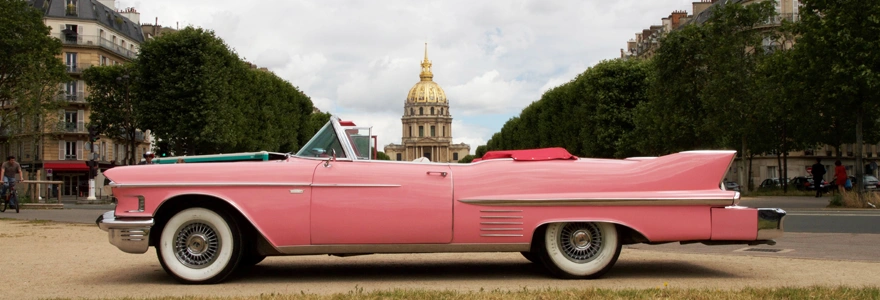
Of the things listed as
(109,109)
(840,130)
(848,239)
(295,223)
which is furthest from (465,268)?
(109,109)

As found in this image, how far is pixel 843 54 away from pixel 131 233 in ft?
82.0

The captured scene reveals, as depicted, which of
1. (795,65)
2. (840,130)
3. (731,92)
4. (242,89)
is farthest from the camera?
(242,89)

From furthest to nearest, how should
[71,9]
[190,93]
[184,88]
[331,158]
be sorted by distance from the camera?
[71,9] → [190,93] → [184,88] → [331,158]

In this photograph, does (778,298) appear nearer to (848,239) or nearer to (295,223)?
(295,223)

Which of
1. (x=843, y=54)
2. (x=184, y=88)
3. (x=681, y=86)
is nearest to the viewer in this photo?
(x=843, y=54)

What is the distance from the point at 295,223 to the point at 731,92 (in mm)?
40966

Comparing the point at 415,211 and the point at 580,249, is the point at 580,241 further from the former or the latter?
the point at 415,211

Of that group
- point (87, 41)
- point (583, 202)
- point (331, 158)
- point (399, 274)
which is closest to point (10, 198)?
point (399, 274)

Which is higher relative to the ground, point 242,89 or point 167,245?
point 242,89

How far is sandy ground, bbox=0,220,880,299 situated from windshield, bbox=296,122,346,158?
1.16m

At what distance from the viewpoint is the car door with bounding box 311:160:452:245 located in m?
8.20

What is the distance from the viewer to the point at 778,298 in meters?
6.94

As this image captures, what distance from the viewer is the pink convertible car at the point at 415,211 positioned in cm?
821

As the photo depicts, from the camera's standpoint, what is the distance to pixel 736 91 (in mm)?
46062
